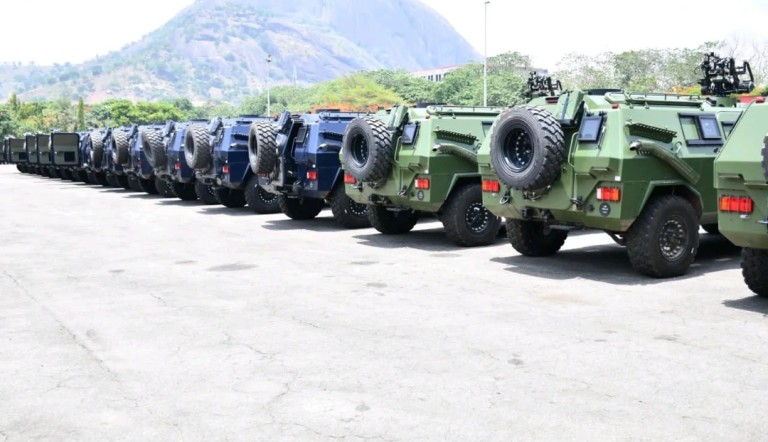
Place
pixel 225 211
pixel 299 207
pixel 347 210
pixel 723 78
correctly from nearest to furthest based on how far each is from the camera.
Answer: pixel 723 78 < pixel 347 210 < pixel 299 207 < pixel 225 211

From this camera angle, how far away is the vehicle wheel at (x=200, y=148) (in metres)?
19.9

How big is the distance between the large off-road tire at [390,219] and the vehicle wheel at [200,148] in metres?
6.65

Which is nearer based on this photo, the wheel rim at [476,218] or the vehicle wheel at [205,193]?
the wheel rim at [476,218]

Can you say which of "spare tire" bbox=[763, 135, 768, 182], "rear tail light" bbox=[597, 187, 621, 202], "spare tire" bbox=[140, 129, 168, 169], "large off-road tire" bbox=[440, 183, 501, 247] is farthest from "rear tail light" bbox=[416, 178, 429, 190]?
"spare tire" bbox=[140, 129, 168, 169]

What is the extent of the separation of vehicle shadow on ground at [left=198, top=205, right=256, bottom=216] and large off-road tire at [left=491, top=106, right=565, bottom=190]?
9.66m

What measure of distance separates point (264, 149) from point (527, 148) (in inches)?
277

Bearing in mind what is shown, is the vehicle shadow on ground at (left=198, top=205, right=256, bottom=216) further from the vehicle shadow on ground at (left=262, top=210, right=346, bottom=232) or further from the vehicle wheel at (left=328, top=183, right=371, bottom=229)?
the vehicle wheel at (left=328, top=183, right=371, bottom=229)

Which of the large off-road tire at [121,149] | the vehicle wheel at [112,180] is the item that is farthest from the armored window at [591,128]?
the vehicle wheel at [112,180]

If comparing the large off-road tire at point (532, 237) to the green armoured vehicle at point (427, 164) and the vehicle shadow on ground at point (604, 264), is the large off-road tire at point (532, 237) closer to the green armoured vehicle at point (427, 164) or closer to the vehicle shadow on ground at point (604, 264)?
the vehicle shadow on ground at point (604, 264)

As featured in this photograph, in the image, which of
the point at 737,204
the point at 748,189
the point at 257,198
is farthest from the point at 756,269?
the point at 257,198

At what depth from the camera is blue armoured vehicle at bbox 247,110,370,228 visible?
1567cm

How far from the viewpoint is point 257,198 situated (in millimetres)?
19078

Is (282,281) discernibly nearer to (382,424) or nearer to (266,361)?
(266,361)

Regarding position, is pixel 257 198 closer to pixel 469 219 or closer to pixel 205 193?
pixel 205 193
